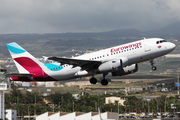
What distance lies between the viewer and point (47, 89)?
14488 centimetres

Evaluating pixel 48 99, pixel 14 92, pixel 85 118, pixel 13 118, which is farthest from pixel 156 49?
pixel 48 99

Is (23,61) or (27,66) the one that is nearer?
(27,66)

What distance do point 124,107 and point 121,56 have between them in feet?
284

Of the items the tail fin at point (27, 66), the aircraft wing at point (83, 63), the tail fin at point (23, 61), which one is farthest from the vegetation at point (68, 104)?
the aircraft wing at point (83, 63)

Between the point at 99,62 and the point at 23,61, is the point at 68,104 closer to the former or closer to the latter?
the point at 23,61

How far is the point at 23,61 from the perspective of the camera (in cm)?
5438

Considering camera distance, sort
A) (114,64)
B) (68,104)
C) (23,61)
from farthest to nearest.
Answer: (68,104) → (23,61) → (114,64)

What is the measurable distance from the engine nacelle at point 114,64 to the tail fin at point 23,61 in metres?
11.1

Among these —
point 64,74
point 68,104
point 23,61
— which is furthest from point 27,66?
point 68,104

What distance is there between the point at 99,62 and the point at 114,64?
2.35 m

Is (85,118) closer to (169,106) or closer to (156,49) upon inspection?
(156,49)

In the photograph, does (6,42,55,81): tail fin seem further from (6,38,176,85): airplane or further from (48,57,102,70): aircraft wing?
(48,57,102,70): aircraft wing

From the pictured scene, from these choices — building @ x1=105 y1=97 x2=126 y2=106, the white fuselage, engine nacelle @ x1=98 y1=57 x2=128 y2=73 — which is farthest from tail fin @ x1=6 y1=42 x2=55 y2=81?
building @ x1=105 y1=97 x2=126 y2=106

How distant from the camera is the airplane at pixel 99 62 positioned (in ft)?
157
